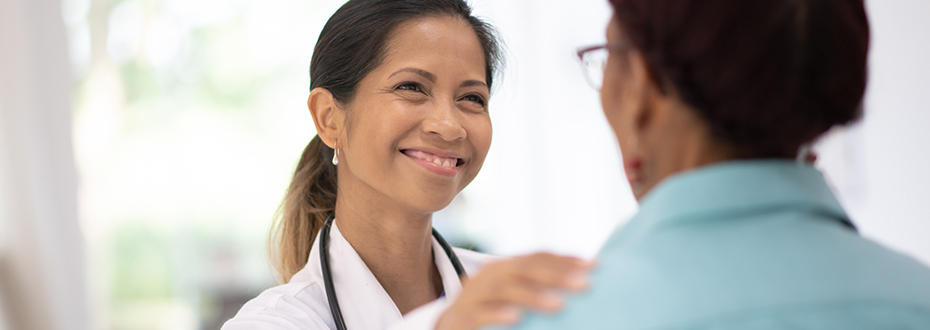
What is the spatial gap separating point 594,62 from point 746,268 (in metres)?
0.37

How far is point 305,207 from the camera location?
176 centimetres

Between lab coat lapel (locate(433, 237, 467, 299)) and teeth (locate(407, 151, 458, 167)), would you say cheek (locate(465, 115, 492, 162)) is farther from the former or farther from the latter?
lab coat lapel (locate(433, 237, 467, 299))

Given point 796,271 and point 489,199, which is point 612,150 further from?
point 796,271

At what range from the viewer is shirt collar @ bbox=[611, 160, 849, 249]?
660mm

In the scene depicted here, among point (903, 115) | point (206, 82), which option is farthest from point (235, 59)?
point (903, 115)

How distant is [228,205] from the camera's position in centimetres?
446

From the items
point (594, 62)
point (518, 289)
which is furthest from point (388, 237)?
point (518, 289)

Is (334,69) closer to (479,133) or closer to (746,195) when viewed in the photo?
(479,133)

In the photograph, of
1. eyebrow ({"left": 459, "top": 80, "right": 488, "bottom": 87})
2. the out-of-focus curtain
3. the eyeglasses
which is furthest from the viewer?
the out-of-focus curtain

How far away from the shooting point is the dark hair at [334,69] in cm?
156

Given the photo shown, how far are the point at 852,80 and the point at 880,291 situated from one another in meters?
0.20

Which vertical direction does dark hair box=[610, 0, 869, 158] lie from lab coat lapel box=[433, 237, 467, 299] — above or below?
above

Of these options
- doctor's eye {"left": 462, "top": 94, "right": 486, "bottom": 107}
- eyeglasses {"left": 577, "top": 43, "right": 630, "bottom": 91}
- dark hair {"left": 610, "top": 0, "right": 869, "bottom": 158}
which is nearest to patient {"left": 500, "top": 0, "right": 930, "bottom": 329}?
dark hair {"left": 610, "top": 0, "right": 869, "bottom": 158}

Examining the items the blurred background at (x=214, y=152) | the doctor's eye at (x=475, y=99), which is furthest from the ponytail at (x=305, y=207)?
the blurred background at (x=214, y=152)
